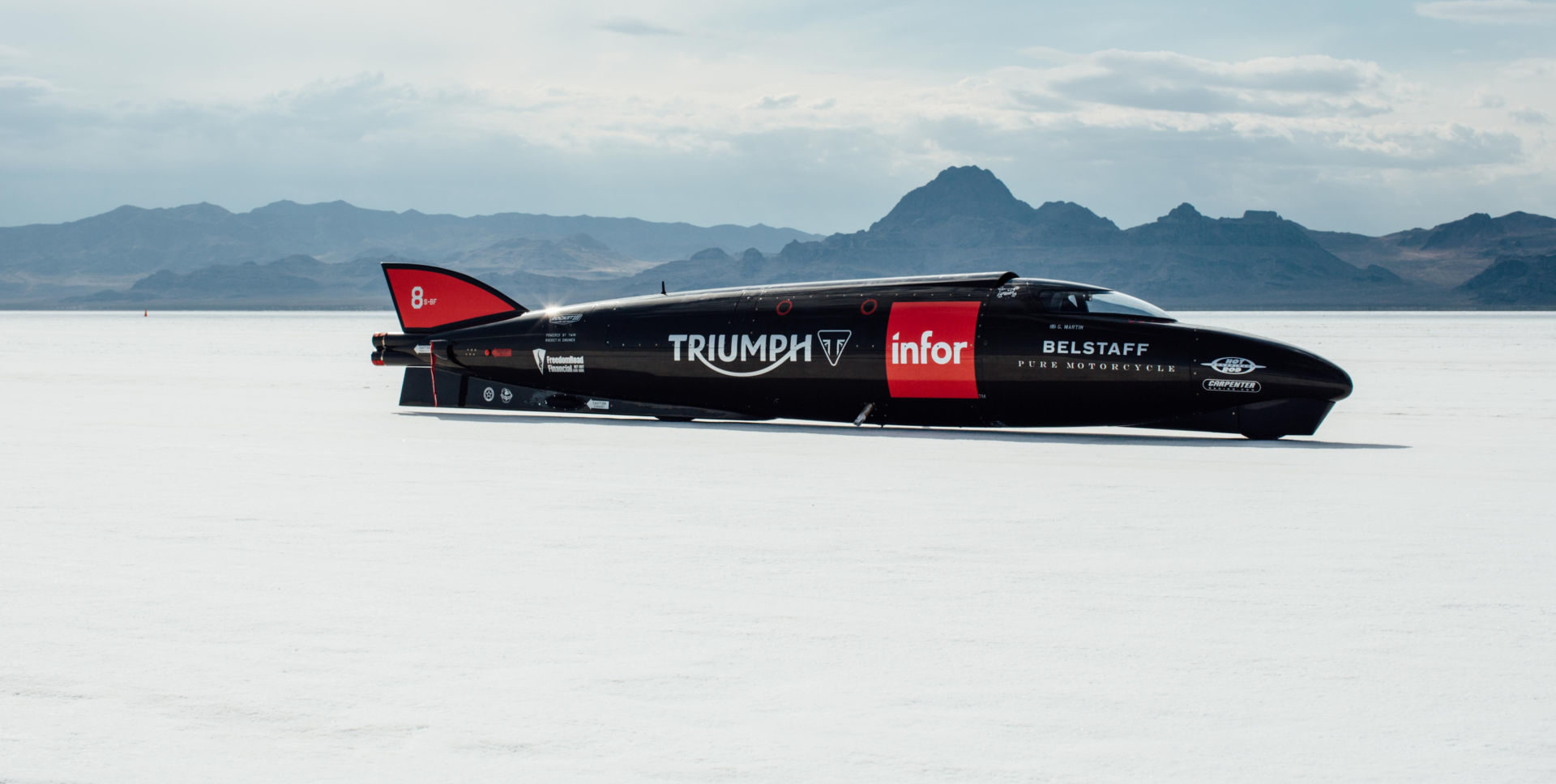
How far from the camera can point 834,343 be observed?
62.2 ft

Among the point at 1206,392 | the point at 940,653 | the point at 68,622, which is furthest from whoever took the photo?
the point at 1206,392

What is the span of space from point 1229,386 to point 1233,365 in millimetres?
253

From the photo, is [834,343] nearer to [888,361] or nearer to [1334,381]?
[888,361]

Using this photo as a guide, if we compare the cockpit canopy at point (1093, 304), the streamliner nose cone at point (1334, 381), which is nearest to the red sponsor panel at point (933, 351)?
the cockpit canopy at point (1093, 304)

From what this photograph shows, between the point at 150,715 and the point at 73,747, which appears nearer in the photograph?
the point at 73,747

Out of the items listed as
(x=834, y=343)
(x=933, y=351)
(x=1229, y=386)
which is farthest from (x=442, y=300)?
(x=1229, y=386)

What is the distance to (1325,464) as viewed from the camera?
14.3m

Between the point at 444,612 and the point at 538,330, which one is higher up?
the point at 538,330

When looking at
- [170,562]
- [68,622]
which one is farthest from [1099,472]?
[68,622]

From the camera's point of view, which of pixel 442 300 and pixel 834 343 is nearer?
pixel 834 343

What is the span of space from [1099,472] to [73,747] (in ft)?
33.8

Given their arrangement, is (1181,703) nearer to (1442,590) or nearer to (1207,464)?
(1442,590)

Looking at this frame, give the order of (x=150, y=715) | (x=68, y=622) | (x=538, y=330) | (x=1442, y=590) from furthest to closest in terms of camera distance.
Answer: (x=538, y=330) < (x=1442, y=590) < (x=68, y=622) < (x=150, y=715)

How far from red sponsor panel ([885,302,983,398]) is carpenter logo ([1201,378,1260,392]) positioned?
2.95 m
